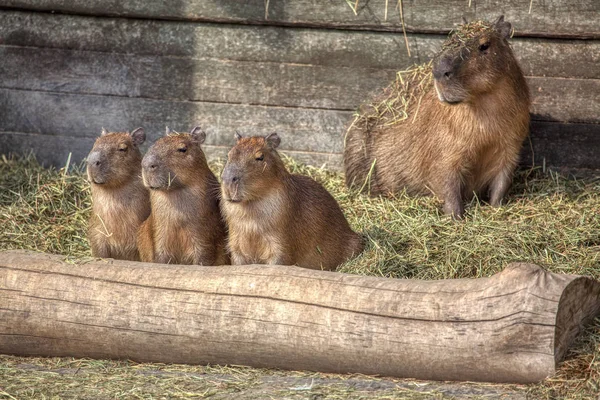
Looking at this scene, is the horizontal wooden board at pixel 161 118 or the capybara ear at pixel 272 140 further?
the horizontal wooden board at pixel 161 118

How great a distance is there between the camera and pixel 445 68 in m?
6.21

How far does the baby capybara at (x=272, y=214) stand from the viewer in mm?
5328

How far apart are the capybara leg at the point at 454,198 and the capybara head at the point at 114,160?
7.20 feet

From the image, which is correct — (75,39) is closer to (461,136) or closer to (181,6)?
(181,6)

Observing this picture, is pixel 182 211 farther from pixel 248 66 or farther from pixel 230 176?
pixel 248 66

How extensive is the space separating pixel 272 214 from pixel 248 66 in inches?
93.1

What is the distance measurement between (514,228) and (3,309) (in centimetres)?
314

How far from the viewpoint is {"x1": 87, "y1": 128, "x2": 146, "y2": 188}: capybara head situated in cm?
562

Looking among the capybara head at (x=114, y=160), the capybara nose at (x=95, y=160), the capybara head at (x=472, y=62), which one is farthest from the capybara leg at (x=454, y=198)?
the capybara nose at (x=95, y=160)

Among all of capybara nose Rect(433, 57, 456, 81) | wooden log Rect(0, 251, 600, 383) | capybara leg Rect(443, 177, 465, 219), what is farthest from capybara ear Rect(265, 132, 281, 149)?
capybara leg Rect(443, 177, 465, 219)

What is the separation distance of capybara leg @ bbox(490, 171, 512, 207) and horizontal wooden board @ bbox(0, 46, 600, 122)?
73cm

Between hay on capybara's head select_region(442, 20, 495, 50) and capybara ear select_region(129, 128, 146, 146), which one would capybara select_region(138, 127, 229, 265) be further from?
hay on capybara's head select_region(442, 20, 495, 50)

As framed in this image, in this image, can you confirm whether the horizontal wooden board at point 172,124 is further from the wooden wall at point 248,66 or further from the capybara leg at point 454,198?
the capybara leg at point 454,198

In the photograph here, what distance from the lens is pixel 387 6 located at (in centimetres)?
723
